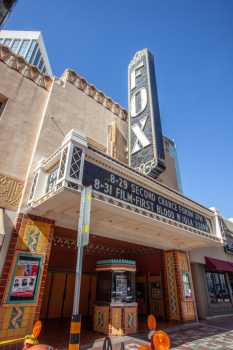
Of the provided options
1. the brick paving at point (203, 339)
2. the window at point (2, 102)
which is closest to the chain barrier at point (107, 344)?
the brick paving at point (203, 339)

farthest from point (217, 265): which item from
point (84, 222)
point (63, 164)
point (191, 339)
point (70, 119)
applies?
point (84, 222)

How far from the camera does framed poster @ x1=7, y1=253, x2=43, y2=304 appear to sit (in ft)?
18.9

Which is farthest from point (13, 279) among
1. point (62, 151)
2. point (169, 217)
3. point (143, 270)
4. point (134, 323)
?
point (143, 270)

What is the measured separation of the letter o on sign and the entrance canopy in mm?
4815

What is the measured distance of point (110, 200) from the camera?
6.16m

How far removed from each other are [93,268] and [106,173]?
837 centimetres

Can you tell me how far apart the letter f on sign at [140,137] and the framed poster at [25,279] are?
6515 millimetres

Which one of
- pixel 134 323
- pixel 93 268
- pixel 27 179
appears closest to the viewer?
pixel 27 179

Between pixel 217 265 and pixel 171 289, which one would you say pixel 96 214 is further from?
pixel 217 265

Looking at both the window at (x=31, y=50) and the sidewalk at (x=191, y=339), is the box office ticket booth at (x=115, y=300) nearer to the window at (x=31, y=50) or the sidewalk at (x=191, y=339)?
the sidewalk at (x=191, y=339)

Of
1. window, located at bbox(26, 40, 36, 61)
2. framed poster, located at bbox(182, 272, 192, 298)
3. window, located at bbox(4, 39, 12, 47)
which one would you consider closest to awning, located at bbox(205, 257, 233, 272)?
framed poster, located at bbox(182, 272, 192, 298)

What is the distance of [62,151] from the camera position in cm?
602

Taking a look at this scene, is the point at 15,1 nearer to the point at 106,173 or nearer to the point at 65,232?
the point at 106,173

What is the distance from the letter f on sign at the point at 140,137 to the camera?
9.93 m
